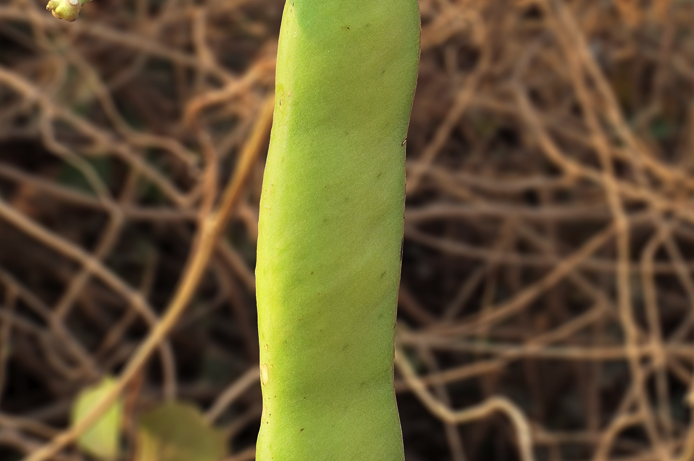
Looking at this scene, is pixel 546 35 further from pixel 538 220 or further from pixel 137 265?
pixel 137 265

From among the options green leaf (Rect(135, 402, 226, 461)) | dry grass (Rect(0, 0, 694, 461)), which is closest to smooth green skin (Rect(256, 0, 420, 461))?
green leaf (Rect(135, 402, 226, 461))

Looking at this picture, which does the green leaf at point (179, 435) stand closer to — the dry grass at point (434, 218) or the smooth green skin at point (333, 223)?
the dry grass at point (434, 218)

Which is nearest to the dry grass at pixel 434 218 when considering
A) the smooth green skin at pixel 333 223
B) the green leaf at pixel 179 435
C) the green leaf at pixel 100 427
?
the green leaf at pixel 100 427

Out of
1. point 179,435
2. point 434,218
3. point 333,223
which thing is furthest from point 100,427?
point 333,223

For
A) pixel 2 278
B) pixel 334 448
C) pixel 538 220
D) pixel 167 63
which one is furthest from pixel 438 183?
pixel 334 448

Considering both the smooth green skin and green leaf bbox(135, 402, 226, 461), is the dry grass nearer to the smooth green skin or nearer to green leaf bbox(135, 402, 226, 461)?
green leaf bbox(135, 402, 226, 461)

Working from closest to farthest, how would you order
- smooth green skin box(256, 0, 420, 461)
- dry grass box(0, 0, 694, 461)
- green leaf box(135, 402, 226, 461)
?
smooth green skin box(256, 0, 420, 461)
green leaf box(135, 402, 226, 461)
dry grass box(0, 0, 694, 461)
